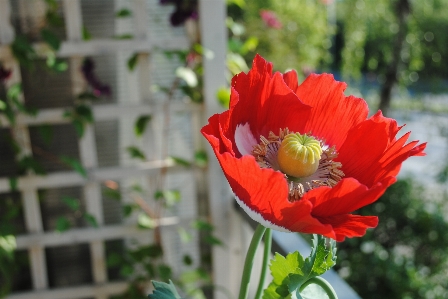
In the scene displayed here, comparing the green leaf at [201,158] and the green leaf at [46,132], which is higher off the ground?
the green leaf at [46,132]

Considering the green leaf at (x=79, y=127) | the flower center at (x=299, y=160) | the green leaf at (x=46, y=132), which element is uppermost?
the flower center at (x=299, y=160)

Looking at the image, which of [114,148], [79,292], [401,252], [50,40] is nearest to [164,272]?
[79,292]

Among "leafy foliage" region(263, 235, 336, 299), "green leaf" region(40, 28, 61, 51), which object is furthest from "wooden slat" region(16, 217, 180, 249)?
"leafy foliage" region(263, 235, 336, 299)

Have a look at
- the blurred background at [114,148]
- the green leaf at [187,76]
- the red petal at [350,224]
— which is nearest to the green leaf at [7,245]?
the blurred background at [114,148]

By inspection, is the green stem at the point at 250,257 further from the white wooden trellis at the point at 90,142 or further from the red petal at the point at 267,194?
the white wooden trellis at the point at 90,142

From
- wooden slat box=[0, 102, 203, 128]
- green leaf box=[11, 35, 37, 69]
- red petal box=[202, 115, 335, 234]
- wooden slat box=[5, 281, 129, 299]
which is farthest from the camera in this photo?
wooden slat box=[5, 281, 129, 299]

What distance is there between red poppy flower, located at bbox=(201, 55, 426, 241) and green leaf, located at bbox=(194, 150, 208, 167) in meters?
0.96

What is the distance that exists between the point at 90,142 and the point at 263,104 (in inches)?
40.4

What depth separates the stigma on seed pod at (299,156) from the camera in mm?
314

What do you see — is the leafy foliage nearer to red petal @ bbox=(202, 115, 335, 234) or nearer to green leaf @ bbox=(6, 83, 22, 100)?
red petal @ bbox=(202, 115, 335, 234)

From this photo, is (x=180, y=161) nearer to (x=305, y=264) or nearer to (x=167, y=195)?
(x=167, y=195)

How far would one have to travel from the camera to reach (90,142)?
1.30 meters

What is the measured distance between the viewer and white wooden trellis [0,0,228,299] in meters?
1.22

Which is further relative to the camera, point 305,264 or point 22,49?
point 22,49
